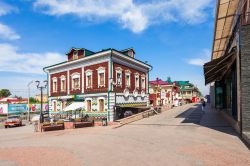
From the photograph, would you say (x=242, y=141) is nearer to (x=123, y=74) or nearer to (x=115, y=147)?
(x=115, y=147)

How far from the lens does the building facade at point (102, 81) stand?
24.8 meters

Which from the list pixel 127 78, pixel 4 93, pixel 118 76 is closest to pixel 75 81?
pixel 118 76

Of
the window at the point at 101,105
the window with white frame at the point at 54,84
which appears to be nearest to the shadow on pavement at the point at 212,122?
the window at the point at 101,105

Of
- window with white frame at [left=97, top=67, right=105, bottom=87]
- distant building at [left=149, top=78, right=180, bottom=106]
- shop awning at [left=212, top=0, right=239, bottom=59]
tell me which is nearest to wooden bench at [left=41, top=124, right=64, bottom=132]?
window with white frame at [left=97, top=67, right=105, bottom=87]

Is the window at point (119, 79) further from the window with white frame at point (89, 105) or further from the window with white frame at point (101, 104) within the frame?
the window with white frame at point (89, 105)

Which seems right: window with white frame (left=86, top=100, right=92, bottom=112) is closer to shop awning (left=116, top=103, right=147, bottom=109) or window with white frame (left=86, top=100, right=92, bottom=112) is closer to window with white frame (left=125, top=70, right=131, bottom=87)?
shop awning (left=116, top=103, right=147, bottom=109)

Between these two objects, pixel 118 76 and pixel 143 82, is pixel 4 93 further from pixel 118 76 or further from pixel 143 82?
pixel 118 76

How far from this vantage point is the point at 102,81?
84.0ft

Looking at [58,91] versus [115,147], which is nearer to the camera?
[115,147]

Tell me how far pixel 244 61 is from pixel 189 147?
18.7ft

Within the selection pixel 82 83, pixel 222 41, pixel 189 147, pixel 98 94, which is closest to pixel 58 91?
pixel 82 83

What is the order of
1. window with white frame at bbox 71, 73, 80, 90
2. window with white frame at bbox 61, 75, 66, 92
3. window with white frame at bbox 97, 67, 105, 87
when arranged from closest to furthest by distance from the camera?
1. window with white frame at bbox 97, 67, 105, 87
2. window with white frame at bbox 71, 73, 80, 90
3. window with white frame at bbox 61, 75, 66, 92

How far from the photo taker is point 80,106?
23438 millimetres

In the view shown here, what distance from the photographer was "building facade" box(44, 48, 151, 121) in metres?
24.8
